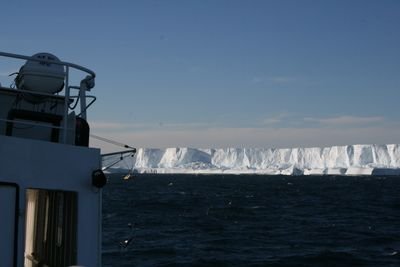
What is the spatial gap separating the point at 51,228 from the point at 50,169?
1942 mm

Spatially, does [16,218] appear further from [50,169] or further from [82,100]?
[82,100]

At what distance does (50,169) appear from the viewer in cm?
712

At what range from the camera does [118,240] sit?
28.9 m

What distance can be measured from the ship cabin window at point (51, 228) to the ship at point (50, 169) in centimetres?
1

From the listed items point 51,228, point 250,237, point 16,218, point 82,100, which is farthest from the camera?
point 250,237

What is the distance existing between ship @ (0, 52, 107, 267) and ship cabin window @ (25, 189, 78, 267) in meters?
0.01

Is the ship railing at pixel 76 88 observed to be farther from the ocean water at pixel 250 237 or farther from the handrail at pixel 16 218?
the ocean water at pixel 250 237

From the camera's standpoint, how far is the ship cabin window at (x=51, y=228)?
7.66 metres

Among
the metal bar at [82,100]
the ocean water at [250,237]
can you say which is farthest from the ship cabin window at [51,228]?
the ocean water at [250,237]

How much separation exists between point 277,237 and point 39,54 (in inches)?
976

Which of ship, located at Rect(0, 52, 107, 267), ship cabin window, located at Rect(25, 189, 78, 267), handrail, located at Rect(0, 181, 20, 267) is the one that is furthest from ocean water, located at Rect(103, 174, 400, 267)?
handrail, located at Rect(0, 181, 20, 267)

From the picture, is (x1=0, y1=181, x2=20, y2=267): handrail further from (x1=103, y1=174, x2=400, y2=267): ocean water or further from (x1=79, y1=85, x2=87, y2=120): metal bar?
(x1=103, y1=174, x2=400, y2=267): ocean water

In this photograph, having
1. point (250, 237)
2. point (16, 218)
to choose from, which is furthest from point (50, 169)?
point (250, 237)

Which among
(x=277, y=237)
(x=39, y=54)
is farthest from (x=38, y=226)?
(x=277, y=237)
